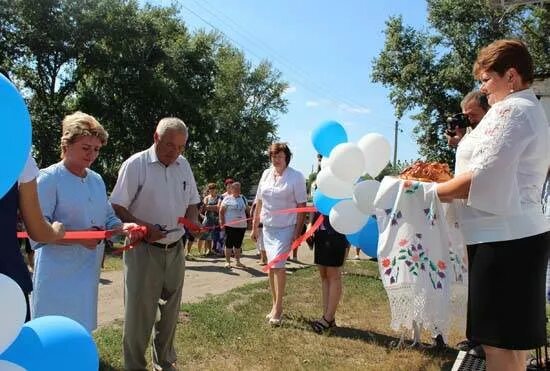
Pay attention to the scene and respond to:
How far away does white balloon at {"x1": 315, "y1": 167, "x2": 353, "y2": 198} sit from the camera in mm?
4473

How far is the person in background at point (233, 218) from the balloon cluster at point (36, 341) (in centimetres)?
843

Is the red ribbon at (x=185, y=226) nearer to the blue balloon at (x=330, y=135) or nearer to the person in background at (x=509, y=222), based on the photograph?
the blue balloon at (x=330, y=135)

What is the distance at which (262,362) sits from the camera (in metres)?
4.38

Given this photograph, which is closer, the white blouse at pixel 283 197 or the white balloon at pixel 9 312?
the white balloon at pixel 9 312

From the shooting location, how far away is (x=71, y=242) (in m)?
2.89

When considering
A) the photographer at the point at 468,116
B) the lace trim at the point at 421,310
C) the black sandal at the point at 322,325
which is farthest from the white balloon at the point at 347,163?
the black sandal at the point at 322,325

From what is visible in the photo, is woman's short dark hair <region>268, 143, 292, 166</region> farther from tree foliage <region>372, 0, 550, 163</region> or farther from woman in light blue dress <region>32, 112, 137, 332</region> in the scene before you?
tree foliage <region>372, 0, 550, 163</region>

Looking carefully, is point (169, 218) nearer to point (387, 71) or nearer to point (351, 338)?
point (351, 338)

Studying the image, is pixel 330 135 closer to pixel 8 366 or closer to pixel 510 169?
pixel 510 169

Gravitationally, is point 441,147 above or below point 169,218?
above

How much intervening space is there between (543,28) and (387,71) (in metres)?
5.85

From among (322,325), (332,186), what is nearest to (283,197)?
(332,186)

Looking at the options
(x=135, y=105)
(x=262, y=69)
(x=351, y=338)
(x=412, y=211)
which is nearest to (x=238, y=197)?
(x=351, y=338)

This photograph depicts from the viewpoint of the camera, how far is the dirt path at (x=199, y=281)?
21.6ft
